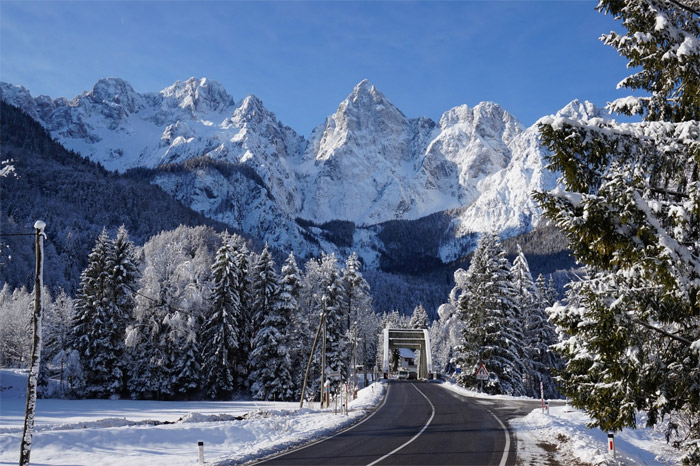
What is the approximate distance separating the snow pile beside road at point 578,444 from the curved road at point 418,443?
656 mm

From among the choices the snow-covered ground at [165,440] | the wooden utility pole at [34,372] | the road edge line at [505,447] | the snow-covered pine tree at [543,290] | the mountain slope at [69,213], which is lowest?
the snow-covered ground at [165,440]

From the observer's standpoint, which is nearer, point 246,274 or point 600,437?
point 600,437

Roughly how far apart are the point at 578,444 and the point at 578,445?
0.37 feet

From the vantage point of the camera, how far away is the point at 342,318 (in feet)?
182

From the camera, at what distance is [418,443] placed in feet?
55.9

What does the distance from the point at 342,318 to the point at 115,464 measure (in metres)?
41.2

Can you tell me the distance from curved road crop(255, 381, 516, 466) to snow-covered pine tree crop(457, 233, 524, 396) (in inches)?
604

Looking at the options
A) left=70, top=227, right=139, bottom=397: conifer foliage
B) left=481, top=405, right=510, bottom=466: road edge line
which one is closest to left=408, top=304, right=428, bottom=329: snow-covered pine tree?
left=70, top=227, right=139, bottom=397: conifer foliage

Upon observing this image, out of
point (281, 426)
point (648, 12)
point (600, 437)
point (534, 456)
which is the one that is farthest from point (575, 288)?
point (281, 426)

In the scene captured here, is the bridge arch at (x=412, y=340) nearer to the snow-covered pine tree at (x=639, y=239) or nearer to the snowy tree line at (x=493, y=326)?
the snowy tree line at (x=493, y=326)

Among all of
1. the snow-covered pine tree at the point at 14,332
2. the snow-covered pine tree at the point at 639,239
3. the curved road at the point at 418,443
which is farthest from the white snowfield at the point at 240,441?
the snow-covered pine tree at the point at 14,332

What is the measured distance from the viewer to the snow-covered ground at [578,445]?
1309 centimetres

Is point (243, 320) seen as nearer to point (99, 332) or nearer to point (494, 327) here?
point (99, 332)

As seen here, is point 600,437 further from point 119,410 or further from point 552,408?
point 119,410
